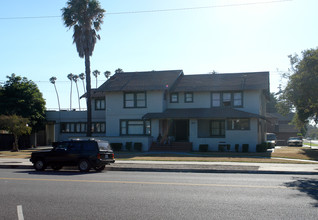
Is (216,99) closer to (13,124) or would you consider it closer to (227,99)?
(227,99)

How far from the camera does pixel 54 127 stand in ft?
145

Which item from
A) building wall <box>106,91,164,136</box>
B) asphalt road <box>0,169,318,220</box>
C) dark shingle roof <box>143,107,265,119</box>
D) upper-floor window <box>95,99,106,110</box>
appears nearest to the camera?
asphalt road <box>0,169,318,220</box>

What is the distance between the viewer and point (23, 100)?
38625mm

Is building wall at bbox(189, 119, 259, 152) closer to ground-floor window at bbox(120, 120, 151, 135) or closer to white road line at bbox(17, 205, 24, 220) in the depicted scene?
ground-floor window at bbox(120, 120, 151, 135)

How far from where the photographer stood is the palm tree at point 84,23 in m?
33.7

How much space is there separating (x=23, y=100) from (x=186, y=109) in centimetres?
1726

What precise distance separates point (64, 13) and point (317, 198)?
98.3 feet

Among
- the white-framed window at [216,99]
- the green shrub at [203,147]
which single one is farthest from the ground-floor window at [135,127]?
the white-framed window at [216,99]

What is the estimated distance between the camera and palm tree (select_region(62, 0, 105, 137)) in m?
33.7

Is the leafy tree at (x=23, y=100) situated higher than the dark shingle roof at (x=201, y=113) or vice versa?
the leafy tree at (x=23, y=100)

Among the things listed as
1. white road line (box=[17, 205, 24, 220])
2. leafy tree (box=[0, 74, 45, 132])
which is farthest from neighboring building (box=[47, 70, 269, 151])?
white road line (box=[17, 205, 24, 220])

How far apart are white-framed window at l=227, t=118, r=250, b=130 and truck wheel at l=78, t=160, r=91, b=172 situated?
61.8 ft

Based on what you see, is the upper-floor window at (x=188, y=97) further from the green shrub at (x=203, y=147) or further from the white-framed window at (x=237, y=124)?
the green shrub at (x=203, y=147)

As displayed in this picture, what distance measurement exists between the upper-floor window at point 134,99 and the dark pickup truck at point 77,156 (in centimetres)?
1800
